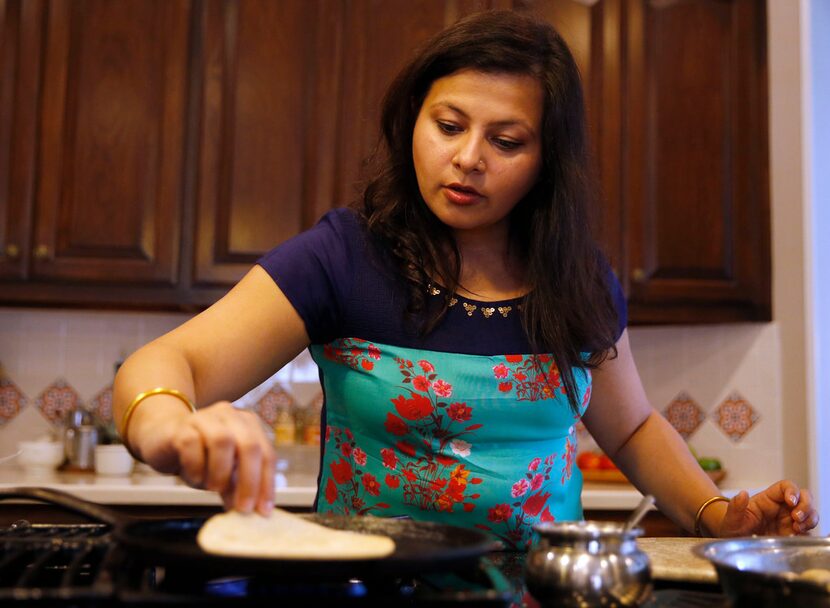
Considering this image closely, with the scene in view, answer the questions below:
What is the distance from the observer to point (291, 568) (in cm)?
65

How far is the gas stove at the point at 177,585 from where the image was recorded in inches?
23.5

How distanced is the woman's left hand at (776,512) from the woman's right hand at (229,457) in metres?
0.65

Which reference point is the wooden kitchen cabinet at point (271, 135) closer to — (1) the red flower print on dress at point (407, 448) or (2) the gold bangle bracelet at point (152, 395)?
(1) the red flower print on dress at point (407, 448)

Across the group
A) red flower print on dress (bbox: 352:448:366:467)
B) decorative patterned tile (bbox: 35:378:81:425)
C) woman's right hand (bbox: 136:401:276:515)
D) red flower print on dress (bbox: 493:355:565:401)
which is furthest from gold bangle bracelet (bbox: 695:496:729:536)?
decorative patterned tile (bbox: 35:378:81:425)

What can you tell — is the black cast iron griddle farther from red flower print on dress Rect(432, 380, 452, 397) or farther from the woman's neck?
the woman's neck

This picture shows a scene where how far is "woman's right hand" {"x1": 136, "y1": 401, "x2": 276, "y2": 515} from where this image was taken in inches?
29.1

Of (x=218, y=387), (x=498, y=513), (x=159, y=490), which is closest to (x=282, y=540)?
(x=218, y=387)

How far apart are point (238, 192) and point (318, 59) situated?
0.45 m

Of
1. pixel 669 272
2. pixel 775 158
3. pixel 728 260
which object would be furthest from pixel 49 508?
pixel 775 158

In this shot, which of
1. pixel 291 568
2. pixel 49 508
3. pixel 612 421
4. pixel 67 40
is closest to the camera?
pixel 291 568

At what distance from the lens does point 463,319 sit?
1239 millimetres

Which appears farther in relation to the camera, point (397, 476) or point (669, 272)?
point (669, 272)

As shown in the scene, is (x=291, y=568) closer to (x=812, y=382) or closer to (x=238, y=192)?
(x=238, y=192)

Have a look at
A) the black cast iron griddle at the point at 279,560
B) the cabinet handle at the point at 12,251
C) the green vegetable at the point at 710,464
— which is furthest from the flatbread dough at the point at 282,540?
the green vegetable at the point at 710,464
